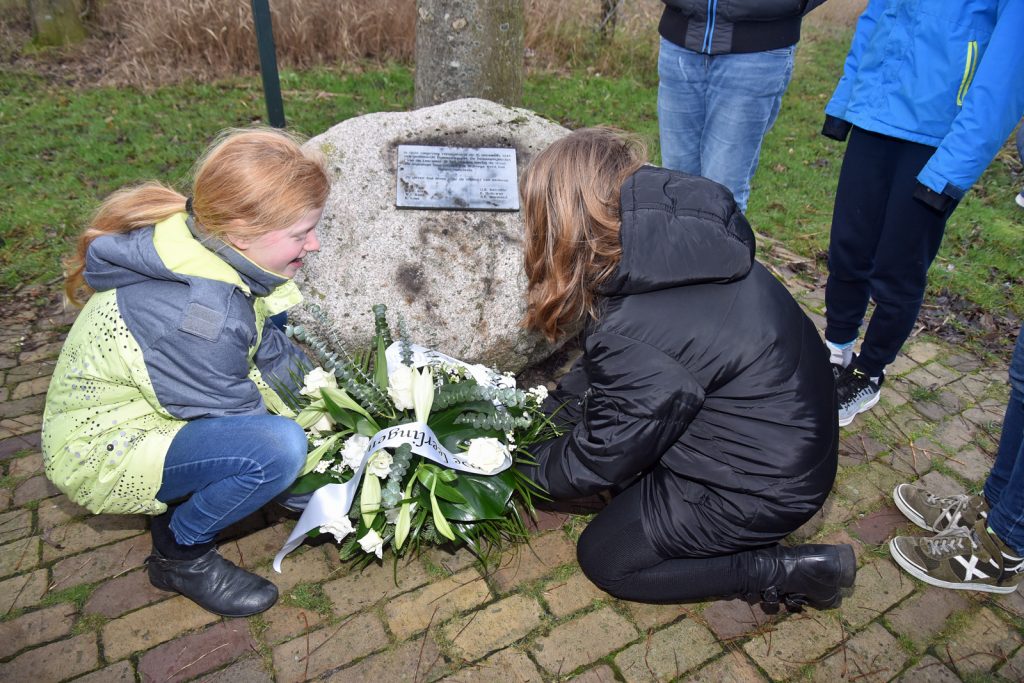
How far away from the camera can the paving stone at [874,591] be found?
2.64m

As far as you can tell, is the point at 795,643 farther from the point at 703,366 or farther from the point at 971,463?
the point at 971,463

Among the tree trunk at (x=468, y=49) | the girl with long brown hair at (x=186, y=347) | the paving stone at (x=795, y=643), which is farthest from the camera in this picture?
the tree trunk at (x=468, y=49)

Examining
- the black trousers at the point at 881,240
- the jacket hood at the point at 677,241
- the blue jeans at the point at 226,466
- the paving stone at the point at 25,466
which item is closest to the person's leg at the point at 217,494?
the blue jeans at the point at 226,466

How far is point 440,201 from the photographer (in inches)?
138

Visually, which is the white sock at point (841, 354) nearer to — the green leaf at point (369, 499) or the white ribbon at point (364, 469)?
the white ribbon at point (364, 469)

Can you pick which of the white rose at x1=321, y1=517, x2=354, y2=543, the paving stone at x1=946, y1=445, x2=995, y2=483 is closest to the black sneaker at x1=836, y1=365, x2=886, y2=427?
the paving stone at x1=946, y1=445, x2=995, y2=483

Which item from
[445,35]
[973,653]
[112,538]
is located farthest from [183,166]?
[973,653]

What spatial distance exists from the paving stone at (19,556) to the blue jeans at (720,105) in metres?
3.33

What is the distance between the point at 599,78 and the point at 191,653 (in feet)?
22.3

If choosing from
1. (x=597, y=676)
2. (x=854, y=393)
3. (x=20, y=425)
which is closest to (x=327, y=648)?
(x=597, y=676)

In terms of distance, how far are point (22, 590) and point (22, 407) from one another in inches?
42.9

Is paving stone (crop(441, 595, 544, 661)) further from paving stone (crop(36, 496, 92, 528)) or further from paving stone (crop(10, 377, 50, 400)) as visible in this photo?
paving stone (crop(10, 377, 50, 400))

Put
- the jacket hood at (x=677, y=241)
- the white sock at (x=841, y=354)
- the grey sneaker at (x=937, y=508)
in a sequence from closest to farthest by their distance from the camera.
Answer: the jacket hood at (x=677, y=241) < the grey sneaker at (x=937, y=508) < the white sock at (x=841, y=354)

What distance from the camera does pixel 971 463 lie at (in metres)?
3.34
